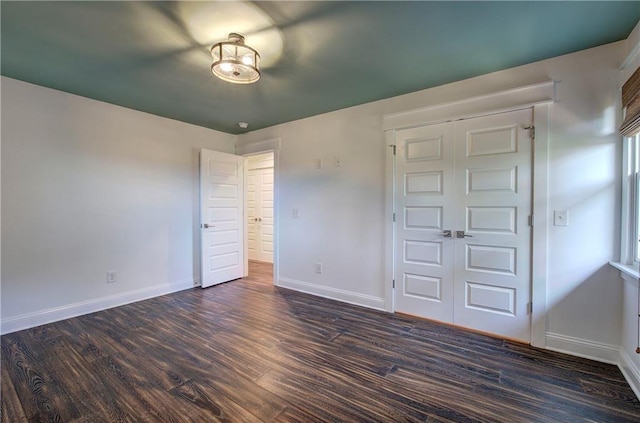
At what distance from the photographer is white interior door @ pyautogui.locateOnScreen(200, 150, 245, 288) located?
13.6ft

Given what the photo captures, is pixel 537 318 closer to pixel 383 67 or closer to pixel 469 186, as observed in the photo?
pixel 469 186

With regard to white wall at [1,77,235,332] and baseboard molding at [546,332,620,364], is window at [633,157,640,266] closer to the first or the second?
baseboard molding at [546,332,620,364]

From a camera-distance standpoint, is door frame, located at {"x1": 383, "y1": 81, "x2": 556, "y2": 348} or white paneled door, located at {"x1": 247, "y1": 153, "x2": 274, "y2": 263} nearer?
door frame, located at {"x1": 383, "y1": 81, "x2": 556, "y2": 348}

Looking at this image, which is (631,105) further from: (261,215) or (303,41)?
(261,215)

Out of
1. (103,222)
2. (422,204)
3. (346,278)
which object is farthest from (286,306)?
(103,222)

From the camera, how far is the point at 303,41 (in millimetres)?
2057

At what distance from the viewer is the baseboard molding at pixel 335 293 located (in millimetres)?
3287

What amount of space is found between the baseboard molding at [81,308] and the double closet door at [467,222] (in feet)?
10.3

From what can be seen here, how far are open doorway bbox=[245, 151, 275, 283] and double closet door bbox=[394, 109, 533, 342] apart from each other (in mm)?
3602

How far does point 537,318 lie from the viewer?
7.81 feet

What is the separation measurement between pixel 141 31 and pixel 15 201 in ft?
7.27

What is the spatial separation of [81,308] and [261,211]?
3630 millimetres

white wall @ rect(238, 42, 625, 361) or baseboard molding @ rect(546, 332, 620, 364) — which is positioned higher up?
white wall @ rect(238, 42, 625, 361)

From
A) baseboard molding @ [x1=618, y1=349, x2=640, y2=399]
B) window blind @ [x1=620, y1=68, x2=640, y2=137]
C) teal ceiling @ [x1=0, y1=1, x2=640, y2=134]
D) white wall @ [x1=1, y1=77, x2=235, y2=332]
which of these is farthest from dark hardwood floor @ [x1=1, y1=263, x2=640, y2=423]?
teal ceiling @ [x1=0, y1=1, x2=640, y2=134]
